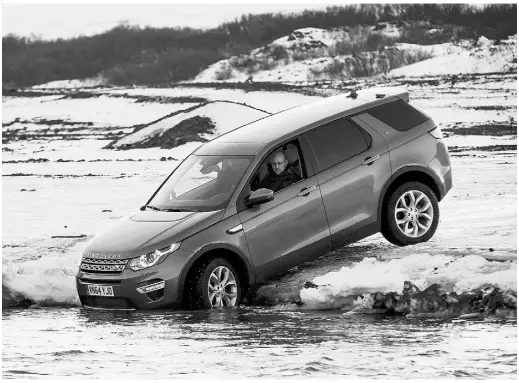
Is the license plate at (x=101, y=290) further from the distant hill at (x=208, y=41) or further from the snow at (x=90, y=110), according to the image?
the snow at (x=90, y=110)

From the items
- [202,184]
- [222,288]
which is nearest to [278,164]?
[202,184]

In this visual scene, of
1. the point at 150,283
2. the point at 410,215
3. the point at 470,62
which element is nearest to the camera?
the point at 150,283

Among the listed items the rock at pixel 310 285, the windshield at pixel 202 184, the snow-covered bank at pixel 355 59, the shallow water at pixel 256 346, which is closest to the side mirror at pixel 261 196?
the windshield at pixel 202 184

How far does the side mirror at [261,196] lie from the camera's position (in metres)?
11.4

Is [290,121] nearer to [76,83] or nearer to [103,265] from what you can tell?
[103,265]

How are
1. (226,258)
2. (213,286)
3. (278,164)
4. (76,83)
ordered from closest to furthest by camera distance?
(213,286) < (226,258) < (278,164) < (76,83)

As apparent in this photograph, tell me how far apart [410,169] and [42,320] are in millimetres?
4081

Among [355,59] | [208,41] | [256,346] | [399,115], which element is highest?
[208,41]

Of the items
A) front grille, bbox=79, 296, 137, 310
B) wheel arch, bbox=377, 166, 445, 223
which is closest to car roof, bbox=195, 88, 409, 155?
wheel arch, bbox=377, 166, 445, 223

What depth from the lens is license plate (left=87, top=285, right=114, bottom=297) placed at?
1130 centimetres

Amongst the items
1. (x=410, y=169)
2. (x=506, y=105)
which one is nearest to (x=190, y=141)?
(x=506, y=105)

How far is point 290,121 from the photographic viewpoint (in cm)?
1250

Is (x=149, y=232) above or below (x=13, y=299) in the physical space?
above

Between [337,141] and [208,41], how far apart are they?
139ft
